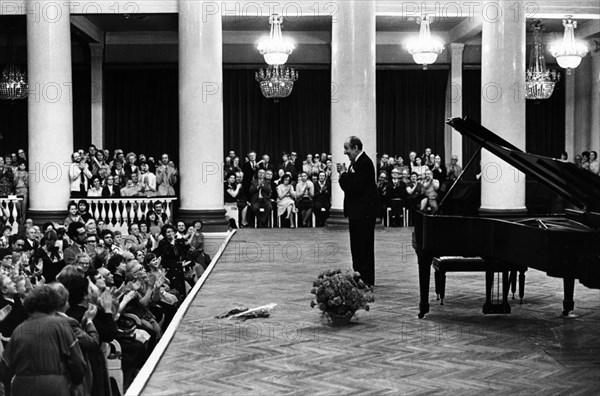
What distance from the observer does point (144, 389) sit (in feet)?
17.1

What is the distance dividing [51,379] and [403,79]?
1918cm

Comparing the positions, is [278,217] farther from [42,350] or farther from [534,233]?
[42,350]

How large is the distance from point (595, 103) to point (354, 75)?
32.0 feet

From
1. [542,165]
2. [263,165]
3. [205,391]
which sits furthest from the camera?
[263,165]

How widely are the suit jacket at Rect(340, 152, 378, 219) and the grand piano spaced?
3.44 feet

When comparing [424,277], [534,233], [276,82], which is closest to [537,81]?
[276,82]

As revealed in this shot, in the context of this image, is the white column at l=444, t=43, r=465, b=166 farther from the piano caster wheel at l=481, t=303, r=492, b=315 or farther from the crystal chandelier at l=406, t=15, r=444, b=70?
the piano caster wheel at l=481, t=303, r=492, b=315

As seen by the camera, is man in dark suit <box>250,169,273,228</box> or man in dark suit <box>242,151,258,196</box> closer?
Result: man in dark suit <box>250,169,273,228</box>

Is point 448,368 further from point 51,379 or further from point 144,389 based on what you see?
point 51,379

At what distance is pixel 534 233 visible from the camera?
6020 millimetres

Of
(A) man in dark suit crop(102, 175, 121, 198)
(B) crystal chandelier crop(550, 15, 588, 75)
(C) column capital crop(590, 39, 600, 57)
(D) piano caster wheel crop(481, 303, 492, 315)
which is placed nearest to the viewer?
(D) piano caster wheel crop(481, 303, 492, 315)

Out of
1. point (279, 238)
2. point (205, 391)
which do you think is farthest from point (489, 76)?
point (205, 391)

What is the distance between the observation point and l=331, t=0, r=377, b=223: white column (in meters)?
14.4

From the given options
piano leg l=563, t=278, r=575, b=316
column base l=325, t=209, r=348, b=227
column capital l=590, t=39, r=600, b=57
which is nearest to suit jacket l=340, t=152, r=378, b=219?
piano leg l=563, t=278, r=575, b=316
